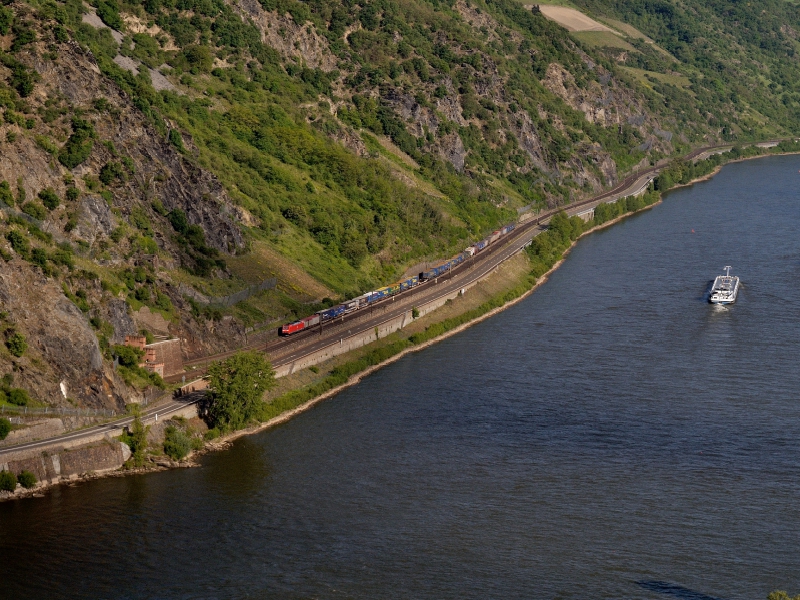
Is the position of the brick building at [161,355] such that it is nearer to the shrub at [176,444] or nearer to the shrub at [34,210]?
the shrub at [176,444]

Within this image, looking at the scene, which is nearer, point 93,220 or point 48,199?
point 48,199

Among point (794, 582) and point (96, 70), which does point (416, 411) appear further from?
point (96, 70)

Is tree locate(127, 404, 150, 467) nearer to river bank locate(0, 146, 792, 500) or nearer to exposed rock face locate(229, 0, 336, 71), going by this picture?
river bank locate(0, 146, 792, 500)

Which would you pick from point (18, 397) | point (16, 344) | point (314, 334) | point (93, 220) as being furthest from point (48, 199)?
point (314, 334)

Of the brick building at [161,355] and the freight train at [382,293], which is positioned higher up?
the freight train at [382,293]

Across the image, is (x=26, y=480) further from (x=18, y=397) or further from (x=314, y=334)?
(x=314, y=334)

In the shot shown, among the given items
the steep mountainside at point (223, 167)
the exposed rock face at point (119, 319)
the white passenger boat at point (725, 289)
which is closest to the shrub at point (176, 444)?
the steep mountainside at point (223, 167)

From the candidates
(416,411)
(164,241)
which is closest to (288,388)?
(416,411)
